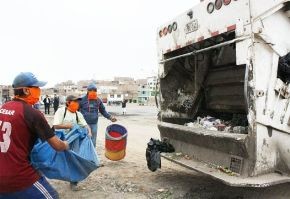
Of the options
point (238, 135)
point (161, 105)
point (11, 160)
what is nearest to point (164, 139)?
point (161, 105)

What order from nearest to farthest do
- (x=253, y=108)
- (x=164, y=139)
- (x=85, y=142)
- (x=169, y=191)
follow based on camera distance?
(x=253, y=108) → (x=85, y=142) → (x=169, y=191) → (x=164, y=139)

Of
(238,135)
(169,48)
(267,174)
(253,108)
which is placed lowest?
(267,174)

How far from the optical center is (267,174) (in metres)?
4.55

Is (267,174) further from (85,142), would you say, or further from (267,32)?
(85,142)

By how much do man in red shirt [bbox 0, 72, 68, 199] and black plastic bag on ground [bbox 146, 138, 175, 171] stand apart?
287 centimetres

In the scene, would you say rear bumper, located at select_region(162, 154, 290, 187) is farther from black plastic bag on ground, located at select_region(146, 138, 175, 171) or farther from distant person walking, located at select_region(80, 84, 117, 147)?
distant person walking, located at select_region(80, 84, 117, 147)

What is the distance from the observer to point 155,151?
6129mm

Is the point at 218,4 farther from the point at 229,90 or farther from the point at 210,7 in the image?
the point at 229,90

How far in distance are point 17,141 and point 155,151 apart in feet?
10.4

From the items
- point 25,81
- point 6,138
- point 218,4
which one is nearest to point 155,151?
point 218,4

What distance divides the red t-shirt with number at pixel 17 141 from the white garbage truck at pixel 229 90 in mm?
2120

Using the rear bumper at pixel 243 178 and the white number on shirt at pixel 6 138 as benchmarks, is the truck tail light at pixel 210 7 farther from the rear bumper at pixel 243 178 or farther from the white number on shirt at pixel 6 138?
the white number on shirt at pixel 6 138

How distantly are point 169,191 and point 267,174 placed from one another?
4.75ft

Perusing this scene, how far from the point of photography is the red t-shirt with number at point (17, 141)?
3152 mm
